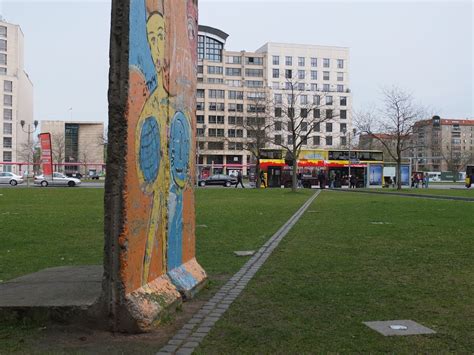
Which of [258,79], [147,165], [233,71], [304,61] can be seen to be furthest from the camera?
[233,71]

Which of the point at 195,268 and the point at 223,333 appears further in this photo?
the point at 195,268

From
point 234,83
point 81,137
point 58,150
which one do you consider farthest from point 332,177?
point 81,137

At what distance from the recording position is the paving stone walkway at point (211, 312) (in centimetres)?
438

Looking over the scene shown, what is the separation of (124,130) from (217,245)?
6.74 meters

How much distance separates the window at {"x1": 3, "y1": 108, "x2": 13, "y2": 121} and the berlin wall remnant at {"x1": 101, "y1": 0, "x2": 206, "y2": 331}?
399ft

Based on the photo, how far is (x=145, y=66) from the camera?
5.02 m

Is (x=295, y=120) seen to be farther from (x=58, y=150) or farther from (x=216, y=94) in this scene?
(x=58, y=150)

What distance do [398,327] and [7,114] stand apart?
411 feet

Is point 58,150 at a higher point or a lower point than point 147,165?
higher

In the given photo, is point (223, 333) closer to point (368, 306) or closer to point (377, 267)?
point (368, 306)

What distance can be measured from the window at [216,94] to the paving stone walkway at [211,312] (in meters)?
106

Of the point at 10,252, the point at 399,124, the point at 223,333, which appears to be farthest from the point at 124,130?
the point at 399,124

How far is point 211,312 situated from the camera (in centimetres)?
560

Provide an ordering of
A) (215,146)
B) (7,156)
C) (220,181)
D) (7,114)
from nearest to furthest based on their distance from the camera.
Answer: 1. (220,181)
2. (215,146)
3. (7,156)
4. (7,114)
